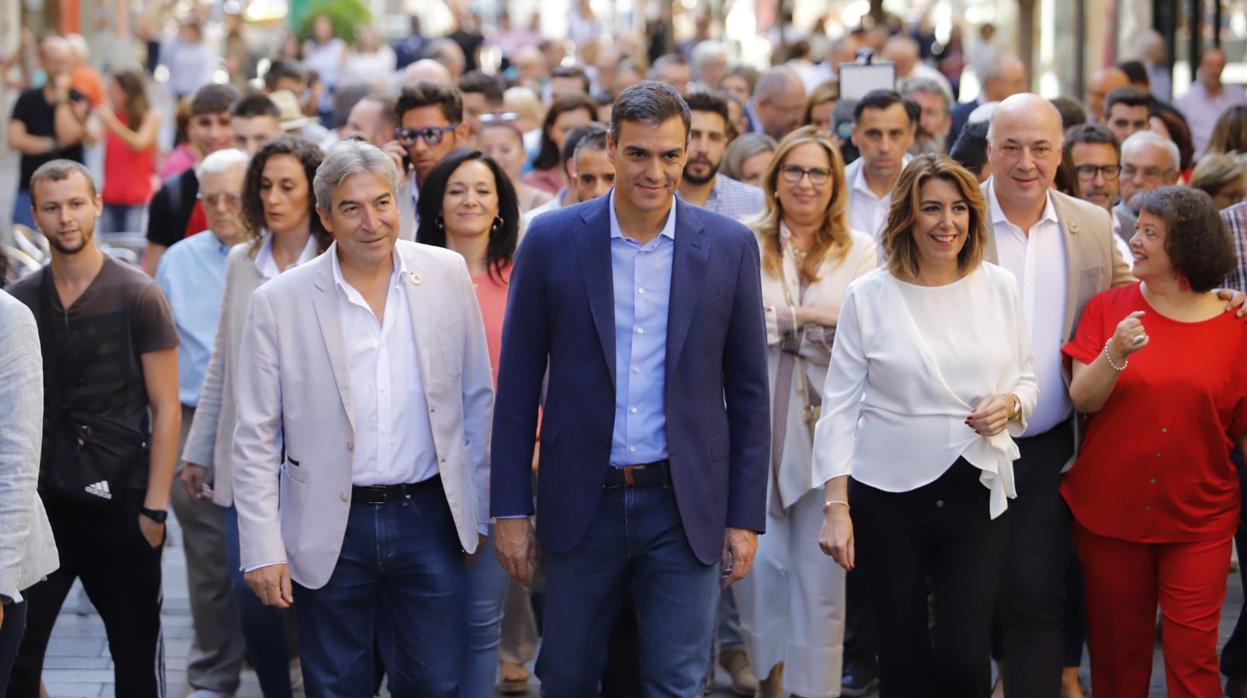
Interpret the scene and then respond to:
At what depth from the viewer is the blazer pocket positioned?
17.2 ft

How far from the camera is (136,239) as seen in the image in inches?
503

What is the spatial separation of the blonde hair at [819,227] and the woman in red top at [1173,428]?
111 cm

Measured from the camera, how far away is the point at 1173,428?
5.78 metres

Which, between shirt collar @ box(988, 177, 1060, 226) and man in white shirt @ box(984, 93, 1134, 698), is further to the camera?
shirt collar @ box(988, 177, 1060, 226)

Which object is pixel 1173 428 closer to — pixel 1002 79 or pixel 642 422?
pixel 642 422

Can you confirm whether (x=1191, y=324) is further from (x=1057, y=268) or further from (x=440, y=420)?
(x=440, y=420)

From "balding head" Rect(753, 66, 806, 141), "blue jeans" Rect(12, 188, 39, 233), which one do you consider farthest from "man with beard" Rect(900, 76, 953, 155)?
"blue jeans" Rect(12, 188, 39, 233)

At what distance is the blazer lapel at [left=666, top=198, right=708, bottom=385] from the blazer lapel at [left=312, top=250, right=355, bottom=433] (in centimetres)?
92

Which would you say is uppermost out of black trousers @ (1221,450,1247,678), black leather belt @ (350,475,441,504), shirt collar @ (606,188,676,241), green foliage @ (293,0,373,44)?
green foliage @ (293,0,373,44)

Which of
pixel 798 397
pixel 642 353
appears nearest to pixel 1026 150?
pixel 798 397

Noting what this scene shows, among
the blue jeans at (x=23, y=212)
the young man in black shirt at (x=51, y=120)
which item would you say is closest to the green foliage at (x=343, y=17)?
the young man in black shirt at (x=51, y=120)

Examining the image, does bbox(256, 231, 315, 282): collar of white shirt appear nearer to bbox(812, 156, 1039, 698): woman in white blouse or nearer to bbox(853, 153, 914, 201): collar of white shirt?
bbox(812, 156, 1039, 698): woman in white blouse

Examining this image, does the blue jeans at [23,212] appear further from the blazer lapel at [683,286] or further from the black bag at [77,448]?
the blazer lapel at [683,286]

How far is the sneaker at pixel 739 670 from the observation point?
6.95m
